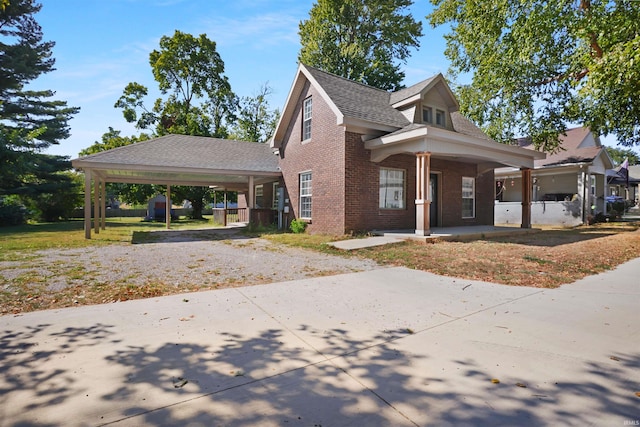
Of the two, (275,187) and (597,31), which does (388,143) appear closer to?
(597,31)

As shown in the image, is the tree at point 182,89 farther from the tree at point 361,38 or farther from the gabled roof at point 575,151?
the gabled roof at point 575,151

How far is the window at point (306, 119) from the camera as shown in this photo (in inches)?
556

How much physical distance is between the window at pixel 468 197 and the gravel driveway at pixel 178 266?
9415 millimetres

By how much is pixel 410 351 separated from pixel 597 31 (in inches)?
490

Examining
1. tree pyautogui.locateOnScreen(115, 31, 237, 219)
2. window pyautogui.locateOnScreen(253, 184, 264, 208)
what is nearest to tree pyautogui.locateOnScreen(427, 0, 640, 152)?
window pyautogui.locateOnScreen(253, 184, 264, 208)

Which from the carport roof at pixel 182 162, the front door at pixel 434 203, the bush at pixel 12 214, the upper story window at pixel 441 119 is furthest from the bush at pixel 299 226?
the bush at pixel 12 214

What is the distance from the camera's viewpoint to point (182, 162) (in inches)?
563

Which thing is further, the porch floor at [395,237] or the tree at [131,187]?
the tree at [131,187]

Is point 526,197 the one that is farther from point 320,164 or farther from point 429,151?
point 320,164

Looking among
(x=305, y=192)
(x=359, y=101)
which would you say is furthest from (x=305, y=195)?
(x=359, y=101)

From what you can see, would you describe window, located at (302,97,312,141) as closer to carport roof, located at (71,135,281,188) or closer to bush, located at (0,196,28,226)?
carport roof, located at (71,135,281,188)

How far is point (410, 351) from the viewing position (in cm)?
308

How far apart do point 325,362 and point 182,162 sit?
1343 cm

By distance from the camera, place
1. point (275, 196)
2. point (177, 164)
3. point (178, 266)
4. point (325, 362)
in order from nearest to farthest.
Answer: point (325, 362) < point (178, 266) < point (177, 164) < point (275, 196)
